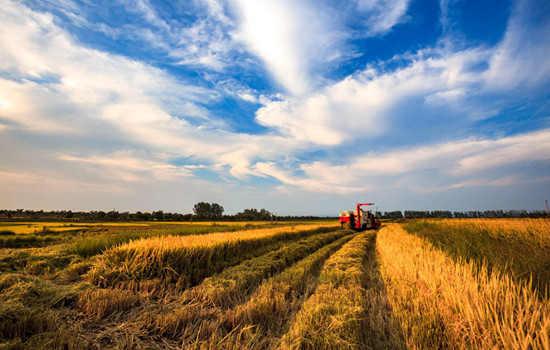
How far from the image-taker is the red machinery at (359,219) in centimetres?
2440

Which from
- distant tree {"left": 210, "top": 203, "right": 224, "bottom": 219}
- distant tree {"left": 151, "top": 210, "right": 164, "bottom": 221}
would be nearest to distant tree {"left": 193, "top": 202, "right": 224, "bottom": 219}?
distant tree {"left": 210, "top": 203, "right": 224, "bottom": 219}

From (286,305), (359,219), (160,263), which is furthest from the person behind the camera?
(359,219)

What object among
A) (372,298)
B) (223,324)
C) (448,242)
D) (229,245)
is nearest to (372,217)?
(448,242)

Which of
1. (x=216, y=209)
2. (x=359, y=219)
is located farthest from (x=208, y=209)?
(x=359, y=219)

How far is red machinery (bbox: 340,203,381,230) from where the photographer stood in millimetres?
24403

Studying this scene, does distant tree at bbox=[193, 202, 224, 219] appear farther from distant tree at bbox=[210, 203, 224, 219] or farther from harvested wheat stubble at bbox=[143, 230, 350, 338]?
harvested wheat stubble at bbox=[143, 230, 350, 338]

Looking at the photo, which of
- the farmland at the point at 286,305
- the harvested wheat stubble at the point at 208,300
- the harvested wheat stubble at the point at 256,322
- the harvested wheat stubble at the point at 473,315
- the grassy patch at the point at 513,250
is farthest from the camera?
the grassy patch at the point at 513,250

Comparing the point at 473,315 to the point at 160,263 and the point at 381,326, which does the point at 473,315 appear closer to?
the point at 381,326

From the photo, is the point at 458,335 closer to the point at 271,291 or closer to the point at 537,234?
the point at 271,291

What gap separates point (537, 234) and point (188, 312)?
7813mm

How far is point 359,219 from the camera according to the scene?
961 inches

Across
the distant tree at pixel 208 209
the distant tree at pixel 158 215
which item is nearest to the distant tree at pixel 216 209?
the distant tree at pixel 208 209

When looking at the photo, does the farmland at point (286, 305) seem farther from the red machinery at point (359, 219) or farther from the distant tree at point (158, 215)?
the distant tree at point (158, 215)

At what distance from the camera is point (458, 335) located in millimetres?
2271
